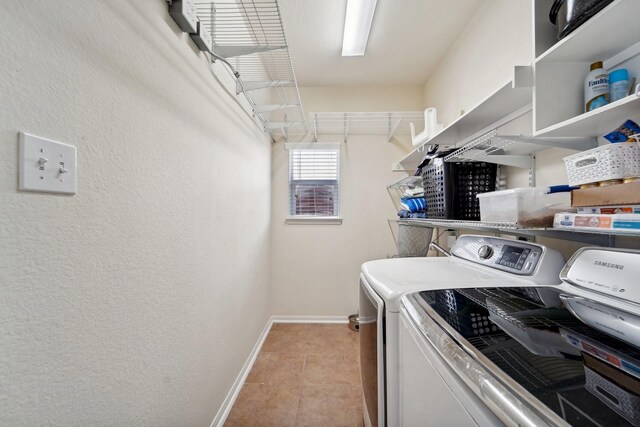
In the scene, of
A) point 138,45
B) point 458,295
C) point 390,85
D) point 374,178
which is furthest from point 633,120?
point 390,85

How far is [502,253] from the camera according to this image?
3.76 feet

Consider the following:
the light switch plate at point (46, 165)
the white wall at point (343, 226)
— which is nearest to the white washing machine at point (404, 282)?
the light switch plate at point (46, 165)

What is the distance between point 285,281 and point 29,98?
2.62 metres

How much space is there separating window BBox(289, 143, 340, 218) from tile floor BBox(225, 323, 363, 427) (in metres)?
1.37

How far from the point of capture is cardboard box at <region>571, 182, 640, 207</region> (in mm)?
617

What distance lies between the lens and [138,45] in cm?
83

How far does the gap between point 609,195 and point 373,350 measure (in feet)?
3.11

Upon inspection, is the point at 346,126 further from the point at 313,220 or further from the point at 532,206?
the point at 532,206

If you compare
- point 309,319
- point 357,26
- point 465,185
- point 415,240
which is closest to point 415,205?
point 415,240

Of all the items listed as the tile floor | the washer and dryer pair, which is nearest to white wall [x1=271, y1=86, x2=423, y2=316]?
the tile floor

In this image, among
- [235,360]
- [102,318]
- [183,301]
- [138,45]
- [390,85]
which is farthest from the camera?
[390,85]

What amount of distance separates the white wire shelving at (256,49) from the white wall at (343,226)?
1.66 ft

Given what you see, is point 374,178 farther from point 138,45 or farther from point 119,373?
point 119,373

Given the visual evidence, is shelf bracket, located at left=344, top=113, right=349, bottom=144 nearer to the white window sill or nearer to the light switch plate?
the white window sill
